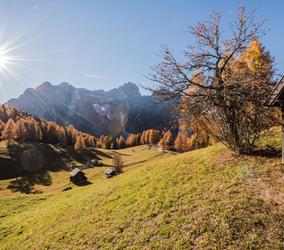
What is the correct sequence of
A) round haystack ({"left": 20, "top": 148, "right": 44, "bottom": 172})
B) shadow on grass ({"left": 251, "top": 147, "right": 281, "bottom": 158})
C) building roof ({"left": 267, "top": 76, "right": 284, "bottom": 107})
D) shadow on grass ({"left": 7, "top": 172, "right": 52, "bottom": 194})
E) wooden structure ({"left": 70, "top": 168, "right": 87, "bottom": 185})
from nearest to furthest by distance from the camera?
building roof ({"left": 267, "top": 76, "right": 284, "bottom": 107}) < shadow on grass ({"left": 251, "top": 147, "right": 281, "bottom": 158}) < wooden structure ({"left": 70, "top": 168, "right": 87, "bottom": 185}) < shadow on grass ({"left": 7, "top": 172, "right": 52, "bottom": 194}) < round haystack ({"left": 20, "top": 148, "right": 44, "bottom": 172})

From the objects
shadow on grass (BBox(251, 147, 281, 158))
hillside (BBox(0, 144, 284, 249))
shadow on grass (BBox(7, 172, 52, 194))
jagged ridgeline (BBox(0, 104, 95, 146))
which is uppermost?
jagged ridgeline (BBox(0, 104, 95, 146))

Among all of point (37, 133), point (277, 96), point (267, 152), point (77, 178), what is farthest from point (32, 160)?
point (277, 96)

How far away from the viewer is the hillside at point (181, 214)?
10.9 m

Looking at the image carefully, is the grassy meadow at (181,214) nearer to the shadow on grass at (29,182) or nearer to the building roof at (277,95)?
the building roof at (277,95)

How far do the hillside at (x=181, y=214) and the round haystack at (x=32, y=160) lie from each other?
105336 mm

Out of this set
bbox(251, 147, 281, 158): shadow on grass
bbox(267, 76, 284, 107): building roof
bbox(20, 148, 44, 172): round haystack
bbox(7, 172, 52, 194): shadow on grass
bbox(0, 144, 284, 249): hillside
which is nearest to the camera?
bbox(0, 144, 284, 249): hillside

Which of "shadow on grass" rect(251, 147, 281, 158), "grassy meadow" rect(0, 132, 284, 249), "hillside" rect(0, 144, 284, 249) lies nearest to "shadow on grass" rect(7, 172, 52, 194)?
"grassy meadow" rect(0, 132, 284, 249)

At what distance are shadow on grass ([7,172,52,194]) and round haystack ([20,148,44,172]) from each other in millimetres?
9708

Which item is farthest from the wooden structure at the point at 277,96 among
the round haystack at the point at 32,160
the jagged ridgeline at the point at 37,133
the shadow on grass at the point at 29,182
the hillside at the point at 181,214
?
the jagged ridgeline at the point at 37,133

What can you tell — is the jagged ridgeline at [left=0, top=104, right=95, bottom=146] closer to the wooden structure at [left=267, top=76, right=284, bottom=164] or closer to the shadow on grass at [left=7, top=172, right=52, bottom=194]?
the shadow on grass at [left=7, top=172, right=52, bottom=194]

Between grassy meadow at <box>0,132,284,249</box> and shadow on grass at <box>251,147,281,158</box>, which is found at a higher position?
shadow on grass at <box>251,147,281,158</box>

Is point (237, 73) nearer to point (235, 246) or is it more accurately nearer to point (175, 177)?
point (175, 177)

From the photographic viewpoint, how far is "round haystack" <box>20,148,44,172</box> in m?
120

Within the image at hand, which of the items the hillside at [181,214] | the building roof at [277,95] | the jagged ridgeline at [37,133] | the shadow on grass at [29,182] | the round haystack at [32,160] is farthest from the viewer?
the jagged ridgeline at [37,133]
